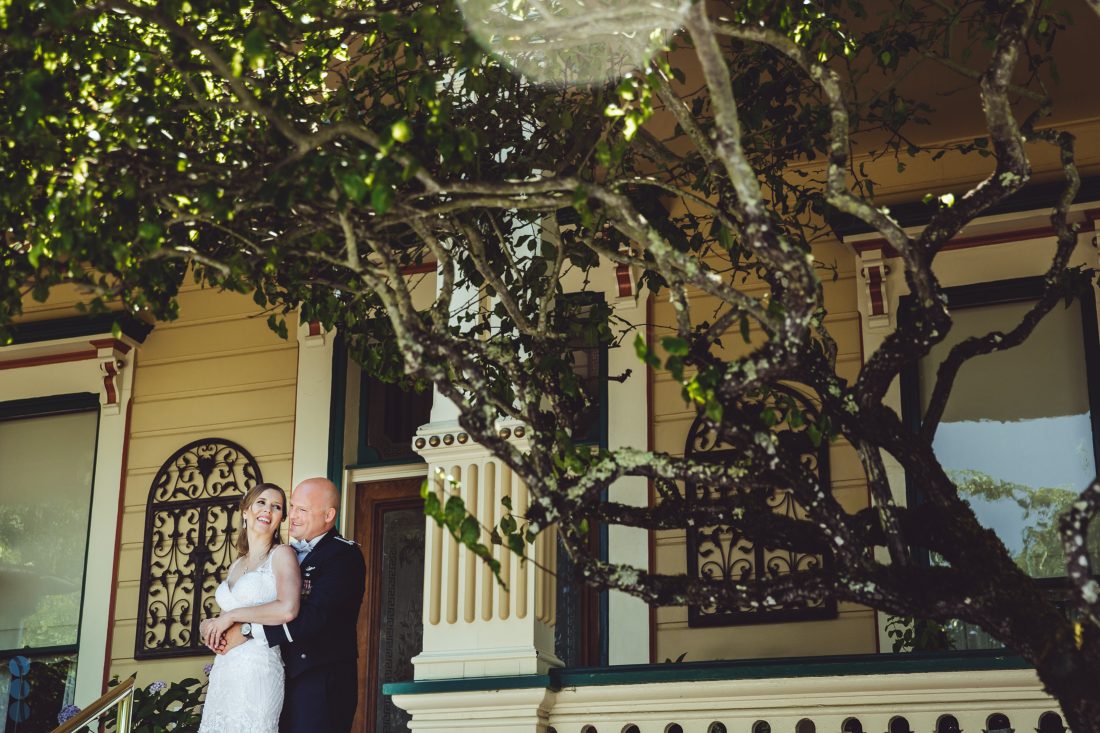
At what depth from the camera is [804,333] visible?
427 centimetres

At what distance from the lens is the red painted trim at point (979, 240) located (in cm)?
859

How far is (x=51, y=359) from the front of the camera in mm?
10328

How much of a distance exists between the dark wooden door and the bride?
11.2ft

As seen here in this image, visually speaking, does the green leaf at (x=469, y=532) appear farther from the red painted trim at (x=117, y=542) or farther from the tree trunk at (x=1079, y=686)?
the red painted trim at (x=117, y=542)

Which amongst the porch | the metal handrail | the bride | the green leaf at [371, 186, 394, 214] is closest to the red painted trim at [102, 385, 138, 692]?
the metal handrail

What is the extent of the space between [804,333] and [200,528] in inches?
252

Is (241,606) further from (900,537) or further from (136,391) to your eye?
(136,391)

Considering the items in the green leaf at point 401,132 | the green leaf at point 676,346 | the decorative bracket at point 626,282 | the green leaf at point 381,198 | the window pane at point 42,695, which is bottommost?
the window pane at point 42,695

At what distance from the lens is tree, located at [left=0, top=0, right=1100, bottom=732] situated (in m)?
4.33

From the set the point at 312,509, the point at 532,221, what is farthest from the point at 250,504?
the point at 532,221

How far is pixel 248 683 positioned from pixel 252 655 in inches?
4.3

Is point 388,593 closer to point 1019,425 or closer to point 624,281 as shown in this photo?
point 624,281

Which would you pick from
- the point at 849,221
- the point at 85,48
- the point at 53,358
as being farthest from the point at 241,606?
the point at 53,358

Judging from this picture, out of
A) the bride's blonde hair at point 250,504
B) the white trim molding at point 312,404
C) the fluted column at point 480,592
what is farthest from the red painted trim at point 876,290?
the bride's blonde hair at point 250,504
